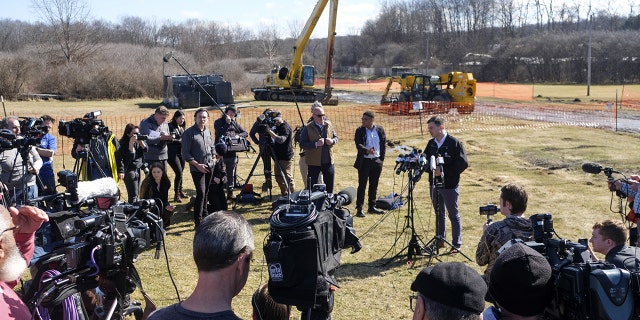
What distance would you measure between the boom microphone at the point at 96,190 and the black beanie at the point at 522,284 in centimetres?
268

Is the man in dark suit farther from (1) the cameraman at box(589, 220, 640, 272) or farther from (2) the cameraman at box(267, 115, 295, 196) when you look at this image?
(1) the cameraman at box(589, 220, 640, 272)

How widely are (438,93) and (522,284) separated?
88.0 feet

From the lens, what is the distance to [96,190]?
396 cm

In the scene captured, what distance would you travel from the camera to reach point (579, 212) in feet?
30.7

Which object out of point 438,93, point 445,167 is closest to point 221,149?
point 445,167

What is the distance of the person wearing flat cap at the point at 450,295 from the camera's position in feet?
6.88

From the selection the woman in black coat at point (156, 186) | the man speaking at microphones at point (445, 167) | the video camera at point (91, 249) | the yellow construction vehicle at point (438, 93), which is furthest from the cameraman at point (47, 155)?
the yellow construction vehicle at point (438, 93)

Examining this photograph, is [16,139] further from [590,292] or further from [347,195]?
[590,292]

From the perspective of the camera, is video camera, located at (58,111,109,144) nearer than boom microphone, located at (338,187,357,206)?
No

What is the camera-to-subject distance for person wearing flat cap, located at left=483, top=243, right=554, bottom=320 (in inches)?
87.9

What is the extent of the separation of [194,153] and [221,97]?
77.6ft

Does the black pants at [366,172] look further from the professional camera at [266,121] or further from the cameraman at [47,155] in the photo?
the cameraman at [47,155]

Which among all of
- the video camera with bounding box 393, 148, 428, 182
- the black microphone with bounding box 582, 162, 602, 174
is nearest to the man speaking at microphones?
the video camera with bounding box 393, 148, 428, 182

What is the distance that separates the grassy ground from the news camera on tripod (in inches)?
53.4
